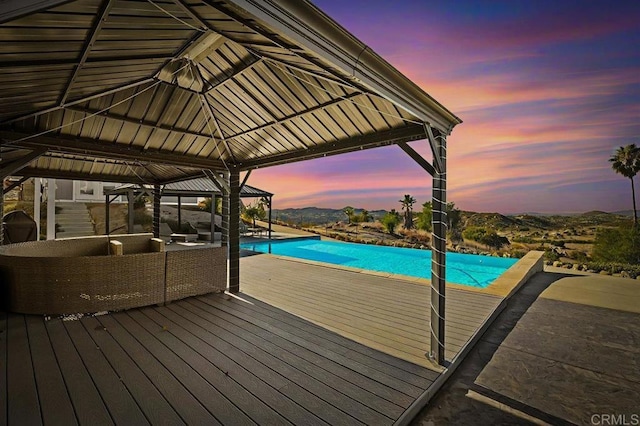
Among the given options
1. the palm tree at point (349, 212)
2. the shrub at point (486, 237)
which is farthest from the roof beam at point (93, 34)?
the palm tree at point (349, 212)

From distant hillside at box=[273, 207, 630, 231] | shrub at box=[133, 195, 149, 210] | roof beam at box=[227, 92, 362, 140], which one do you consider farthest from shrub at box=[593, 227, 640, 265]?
shrub at box=[133, 195, 149, 210]

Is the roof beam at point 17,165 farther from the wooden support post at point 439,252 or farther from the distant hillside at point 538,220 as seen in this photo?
the distant hillside at point 538,220

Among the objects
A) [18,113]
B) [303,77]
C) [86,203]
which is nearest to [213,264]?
[18,113]

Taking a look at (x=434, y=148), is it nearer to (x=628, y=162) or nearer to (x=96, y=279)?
(x=96, y=279)

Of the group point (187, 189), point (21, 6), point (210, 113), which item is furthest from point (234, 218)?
point (187, 189)

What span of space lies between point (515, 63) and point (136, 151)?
1294 centimetres

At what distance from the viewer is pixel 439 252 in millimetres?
3000

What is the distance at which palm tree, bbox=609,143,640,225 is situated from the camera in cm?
1042

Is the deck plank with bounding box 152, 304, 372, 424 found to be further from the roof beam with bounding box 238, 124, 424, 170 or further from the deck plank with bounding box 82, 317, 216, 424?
the roof beam with bounding box 238, 124, 424, 170

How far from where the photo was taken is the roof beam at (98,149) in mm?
4020

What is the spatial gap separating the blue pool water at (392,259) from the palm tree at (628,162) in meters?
5.09

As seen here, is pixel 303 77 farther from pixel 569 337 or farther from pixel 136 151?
pixel 569 337

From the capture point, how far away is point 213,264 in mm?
5258

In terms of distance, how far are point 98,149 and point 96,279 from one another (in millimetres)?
2110
